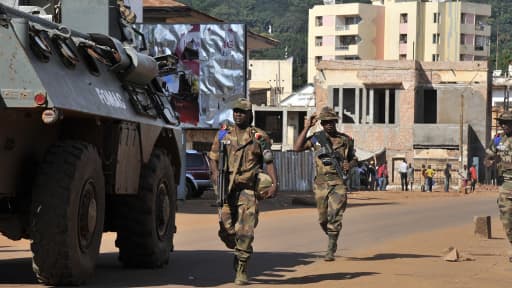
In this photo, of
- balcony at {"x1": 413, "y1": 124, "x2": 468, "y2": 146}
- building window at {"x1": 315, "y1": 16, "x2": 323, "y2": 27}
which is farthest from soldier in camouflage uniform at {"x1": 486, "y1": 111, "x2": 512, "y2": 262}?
building window at {"x1": 315, "y1": 16, "x2": 323, "y2": 27}

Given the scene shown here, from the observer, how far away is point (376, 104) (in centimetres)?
7781

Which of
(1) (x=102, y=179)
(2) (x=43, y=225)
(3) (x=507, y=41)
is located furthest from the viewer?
(3) (x=507, y=41)

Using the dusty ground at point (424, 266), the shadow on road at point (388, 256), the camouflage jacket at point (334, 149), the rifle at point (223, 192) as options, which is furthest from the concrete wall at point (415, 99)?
the rifle at point (223, 192)

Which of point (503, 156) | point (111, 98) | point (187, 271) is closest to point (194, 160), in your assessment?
point (503, 156)

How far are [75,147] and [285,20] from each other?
173m

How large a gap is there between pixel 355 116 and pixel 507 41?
88.1 metres

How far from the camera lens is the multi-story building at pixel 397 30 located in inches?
4658

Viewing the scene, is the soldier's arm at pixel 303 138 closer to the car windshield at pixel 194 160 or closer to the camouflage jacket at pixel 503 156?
the camouflage jacket at pixel 503 156

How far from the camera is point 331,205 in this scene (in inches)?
578

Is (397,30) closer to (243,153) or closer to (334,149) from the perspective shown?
(334,149)

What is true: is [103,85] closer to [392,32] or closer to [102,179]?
[102,179]

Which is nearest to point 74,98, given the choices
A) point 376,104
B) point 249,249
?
point 249,249

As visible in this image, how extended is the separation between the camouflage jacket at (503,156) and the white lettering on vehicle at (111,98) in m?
5.25

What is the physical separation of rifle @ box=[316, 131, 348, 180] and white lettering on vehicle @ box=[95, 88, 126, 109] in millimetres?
3460
